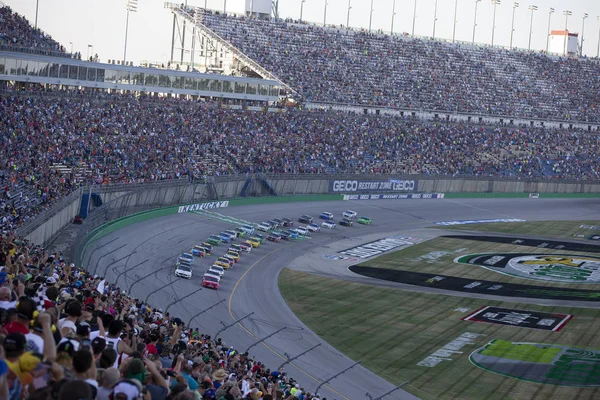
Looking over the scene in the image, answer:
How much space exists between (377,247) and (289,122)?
79.3 ft

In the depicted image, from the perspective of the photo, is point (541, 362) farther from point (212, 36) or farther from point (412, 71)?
point (412, 71)

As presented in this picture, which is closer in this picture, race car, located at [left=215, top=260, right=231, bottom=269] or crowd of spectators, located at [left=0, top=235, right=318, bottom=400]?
crowd of spectators, located at [left=0, top=235, right=318, bottom=400]

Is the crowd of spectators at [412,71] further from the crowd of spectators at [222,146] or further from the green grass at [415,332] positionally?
the green grass at [415,332]

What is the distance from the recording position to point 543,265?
56594 millimetres

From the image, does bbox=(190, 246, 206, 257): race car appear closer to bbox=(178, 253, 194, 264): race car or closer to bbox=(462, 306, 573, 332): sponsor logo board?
bbox=(178, 253, 194, 264): race car

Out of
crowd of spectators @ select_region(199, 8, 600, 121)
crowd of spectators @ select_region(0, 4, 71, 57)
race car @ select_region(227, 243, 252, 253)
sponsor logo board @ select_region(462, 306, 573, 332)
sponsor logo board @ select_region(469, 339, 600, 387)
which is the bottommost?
sponsor logo board @ select_region(469, 339, 600, 387)

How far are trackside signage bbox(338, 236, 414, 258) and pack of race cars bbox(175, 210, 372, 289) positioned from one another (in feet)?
12.7

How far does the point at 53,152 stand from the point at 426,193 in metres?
40.7

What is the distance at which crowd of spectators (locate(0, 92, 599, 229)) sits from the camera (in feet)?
155

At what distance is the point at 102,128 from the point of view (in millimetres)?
Result: 58156

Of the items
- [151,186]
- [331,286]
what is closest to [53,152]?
[151,186]

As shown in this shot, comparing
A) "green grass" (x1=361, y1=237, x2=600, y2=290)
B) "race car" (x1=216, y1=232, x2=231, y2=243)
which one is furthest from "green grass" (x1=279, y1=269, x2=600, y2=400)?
"green grass" (x1=361, y1=237, x2=600, y2=290)

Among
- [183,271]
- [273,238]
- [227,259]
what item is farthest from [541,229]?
[183,271]

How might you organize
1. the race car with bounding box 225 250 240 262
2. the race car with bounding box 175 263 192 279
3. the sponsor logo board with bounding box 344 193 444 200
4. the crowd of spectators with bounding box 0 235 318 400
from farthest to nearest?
the sponsor logo board with bounding box 344 193 444 200, the race car with bounding box 225 250 240 262, the race car with bounding box 175 263 192 279, the crowd of spectators with bounding box 0 235 318 400
